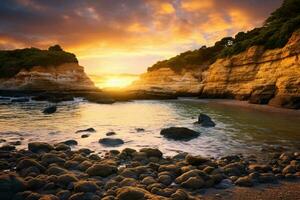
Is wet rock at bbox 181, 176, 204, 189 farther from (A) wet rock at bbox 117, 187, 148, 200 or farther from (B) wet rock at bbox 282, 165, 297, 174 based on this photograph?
(B) wet rock at bbox 282, 165, 297, 174

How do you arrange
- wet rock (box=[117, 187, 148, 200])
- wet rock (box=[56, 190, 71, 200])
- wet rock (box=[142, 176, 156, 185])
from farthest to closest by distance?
wet rock (box=[142, 176, 156, 185]), wet rock (box=[56, 190, 71, 200]), wet rock (box=[117, 187, 148, 200])

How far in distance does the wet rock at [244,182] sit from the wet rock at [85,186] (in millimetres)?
4399

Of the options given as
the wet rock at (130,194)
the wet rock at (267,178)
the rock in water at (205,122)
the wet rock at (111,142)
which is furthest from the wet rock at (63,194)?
the rock in water at (205,122)

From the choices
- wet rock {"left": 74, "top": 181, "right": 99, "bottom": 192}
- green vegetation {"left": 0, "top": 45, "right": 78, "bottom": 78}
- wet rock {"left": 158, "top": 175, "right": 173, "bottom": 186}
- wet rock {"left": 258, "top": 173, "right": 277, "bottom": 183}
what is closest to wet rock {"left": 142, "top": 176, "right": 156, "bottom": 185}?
wet rock {"left": 158, "top": 175, "right": 173, "bottom": 186}

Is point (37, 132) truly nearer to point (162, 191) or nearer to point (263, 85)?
point (162, 191)

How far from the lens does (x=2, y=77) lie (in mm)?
79875

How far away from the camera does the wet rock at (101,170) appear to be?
10148mm

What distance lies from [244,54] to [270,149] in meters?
40.3

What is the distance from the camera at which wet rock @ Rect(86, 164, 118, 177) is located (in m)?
10.1

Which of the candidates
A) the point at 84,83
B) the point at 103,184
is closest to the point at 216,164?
the point at 103,184

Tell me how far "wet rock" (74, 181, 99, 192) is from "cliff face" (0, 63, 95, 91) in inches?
2913

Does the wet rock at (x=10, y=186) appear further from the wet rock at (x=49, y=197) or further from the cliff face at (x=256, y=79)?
the cliff face at (x=256, y=79)

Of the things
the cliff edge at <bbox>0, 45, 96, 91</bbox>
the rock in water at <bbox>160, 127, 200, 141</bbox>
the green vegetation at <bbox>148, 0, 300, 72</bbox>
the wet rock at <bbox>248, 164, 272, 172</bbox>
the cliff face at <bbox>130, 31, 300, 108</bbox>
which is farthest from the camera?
the cliff edge at <bbox>0, 45, 96, 91</bbox>

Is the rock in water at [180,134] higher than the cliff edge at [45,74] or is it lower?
lower
